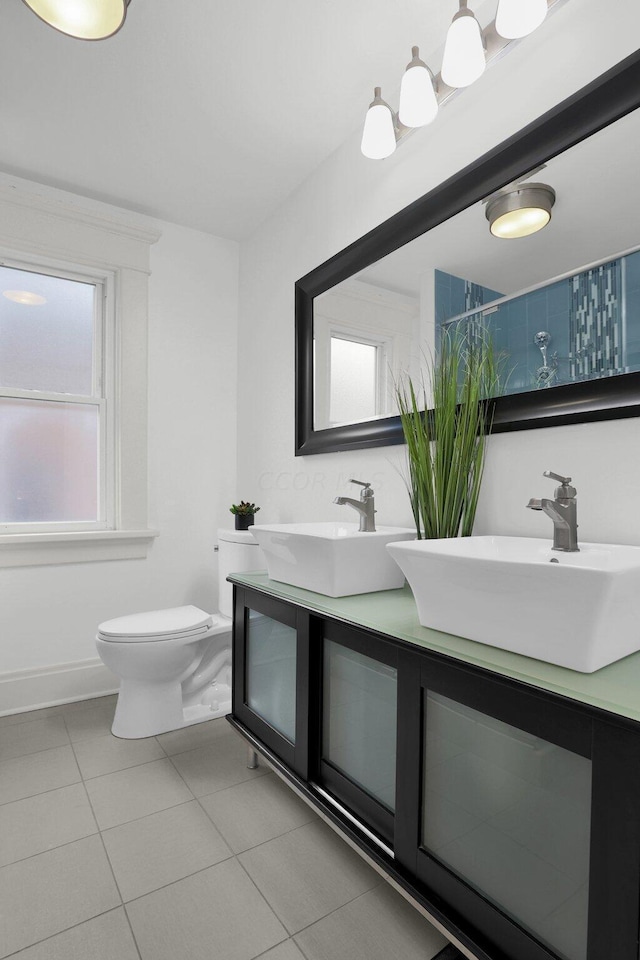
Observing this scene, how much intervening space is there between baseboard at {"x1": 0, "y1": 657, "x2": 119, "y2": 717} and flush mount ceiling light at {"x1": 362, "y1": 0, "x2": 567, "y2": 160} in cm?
249

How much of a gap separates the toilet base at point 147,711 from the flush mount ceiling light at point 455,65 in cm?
214

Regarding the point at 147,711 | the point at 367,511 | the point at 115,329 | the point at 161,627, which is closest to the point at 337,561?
the point at 367,511

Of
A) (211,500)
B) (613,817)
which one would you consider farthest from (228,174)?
(613,817)

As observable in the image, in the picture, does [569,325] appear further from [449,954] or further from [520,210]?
[449,954]

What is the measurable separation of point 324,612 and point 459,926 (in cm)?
67

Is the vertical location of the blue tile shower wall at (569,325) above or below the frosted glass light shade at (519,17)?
below

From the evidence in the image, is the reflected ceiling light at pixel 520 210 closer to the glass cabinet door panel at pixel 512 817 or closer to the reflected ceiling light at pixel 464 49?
the reflected ceiling light at pixel 464 49

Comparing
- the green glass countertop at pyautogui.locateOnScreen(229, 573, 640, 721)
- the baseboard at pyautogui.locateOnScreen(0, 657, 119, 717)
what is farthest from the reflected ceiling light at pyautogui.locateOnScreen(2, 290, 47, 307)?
the green glass countertop at pyautogui.locateOnScreen(229, 573, 640, 721)

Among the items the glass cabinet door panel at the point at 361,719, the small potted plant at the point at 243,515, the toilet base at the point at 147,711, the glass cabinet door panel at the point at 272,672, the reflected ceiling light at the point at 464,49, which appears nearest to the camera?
the glass cabinet door panel at the point at 361,719

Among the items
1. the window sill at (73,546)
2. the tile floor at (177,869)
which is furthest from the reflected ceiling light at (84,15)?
the tile floor at (177,869)

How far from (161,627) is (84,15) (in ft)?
6.12

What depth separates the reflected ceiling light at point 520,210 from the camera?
4.53 ft

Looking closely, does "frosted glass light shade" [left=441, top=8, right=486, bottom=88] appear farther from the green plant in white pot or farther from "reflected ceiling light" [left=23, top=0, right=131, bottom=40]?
"reflected ceiling light" [left=23, top=0, right=131, bottom=40]

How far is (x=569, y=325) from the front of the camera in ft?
4.32
